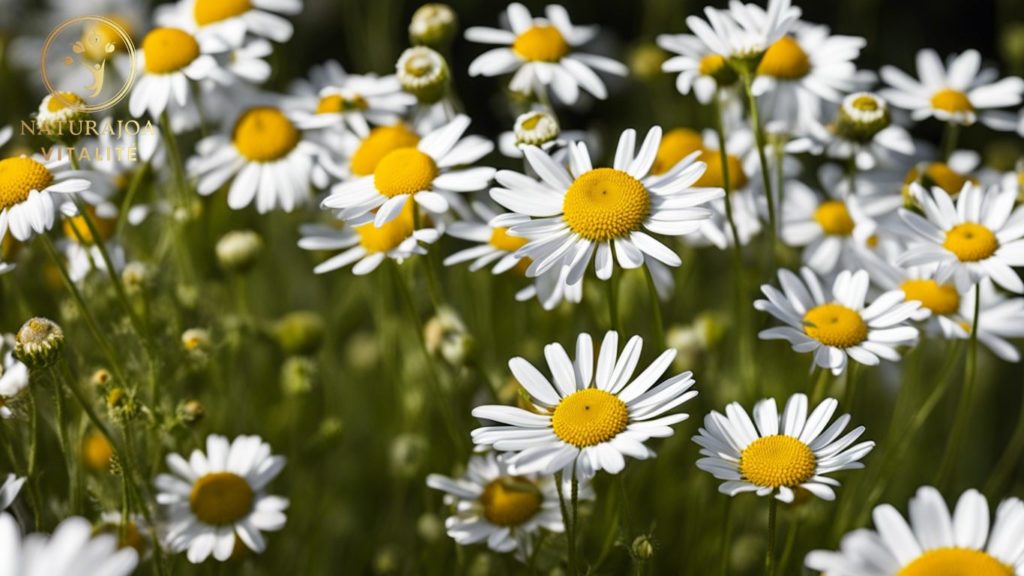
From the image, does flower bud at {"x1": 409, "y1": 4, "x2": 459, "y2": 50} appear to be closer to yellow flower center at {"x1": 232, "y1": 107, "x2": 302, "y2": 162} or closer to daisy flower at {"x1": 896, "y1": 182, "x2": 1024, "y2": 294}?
yellow flower center at {"x1": 232, "y1": 107, "x2": 302, "y2": 162}

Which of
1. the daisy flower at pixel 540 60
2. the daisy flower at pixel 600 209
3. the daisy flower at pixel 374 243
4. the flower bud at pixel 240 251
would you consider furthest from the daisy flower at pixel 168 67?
the daisy flower at pixel 600 209

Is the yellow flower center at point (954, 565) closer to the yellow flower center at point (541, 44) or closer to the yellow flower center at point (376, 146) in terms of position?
the yellow flower center at point (376, 146)

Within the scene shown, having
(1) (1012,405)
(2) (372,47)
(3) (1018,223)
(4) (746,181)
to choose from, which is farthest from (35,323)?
(1) (1012,405)

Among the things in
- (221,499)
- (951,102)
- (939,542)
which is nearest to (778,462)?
(939,542)

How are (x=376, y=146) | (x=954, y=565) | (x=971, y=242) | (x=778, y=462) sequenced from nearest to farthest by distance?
(x=954, y=565)
(x=778, y=462)
(x=971, y=242)
(x=376, y=146)

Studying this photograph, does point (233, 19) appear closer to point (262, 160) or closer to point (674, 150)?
point (262, 160)

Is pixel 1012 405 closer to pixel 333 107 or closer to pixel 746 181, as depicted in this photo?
pixel 746 181

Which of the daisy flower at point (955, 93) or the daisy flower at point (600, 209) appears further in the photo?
the daisy flower at point (955, 93)
